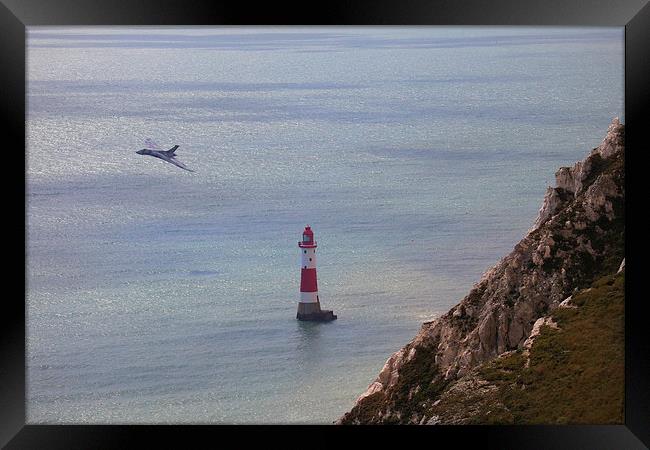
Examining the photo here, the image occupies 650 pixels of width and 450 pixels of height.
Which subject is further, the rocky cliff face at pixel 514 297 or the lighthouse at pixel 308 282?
the lighthouse at pixel 308 282

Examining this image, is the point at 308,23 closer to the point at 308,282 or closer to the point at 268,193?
the point at 268,193

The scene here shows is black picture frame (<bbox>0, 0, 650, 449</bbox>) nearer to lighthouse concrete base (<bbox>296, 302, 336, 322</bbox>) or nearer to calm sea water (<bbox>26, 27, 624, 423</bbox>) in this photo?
calm sea water (<bbox>26, 27, 624, 423</bbox>)

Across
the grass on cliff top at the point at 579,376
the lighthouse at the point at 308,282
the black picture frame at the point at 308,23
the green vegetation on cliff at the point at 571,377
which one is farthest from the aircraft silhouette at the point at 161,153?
the grass on cliff top at the point at 579,376

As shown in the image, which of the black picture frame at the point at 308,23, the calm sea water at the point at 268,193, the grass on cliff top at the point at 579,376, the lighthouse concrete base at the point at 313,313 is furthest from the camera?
the lighthouse concrete base at the point at 313,313

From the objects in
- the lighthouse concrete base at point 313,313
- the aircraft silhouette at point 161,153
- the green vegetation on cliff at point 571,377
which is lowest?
the green vegetation on cliff at point 571,377

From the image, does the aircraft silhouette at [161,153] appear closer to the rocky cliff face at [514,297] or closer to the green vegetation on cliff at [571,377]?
the rocky cliff face at [514,297]

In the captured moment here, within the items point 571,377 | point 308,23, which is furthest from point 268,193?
point 571,377

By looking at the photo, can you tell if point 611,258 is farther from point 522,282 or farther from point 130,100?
point 130,100
